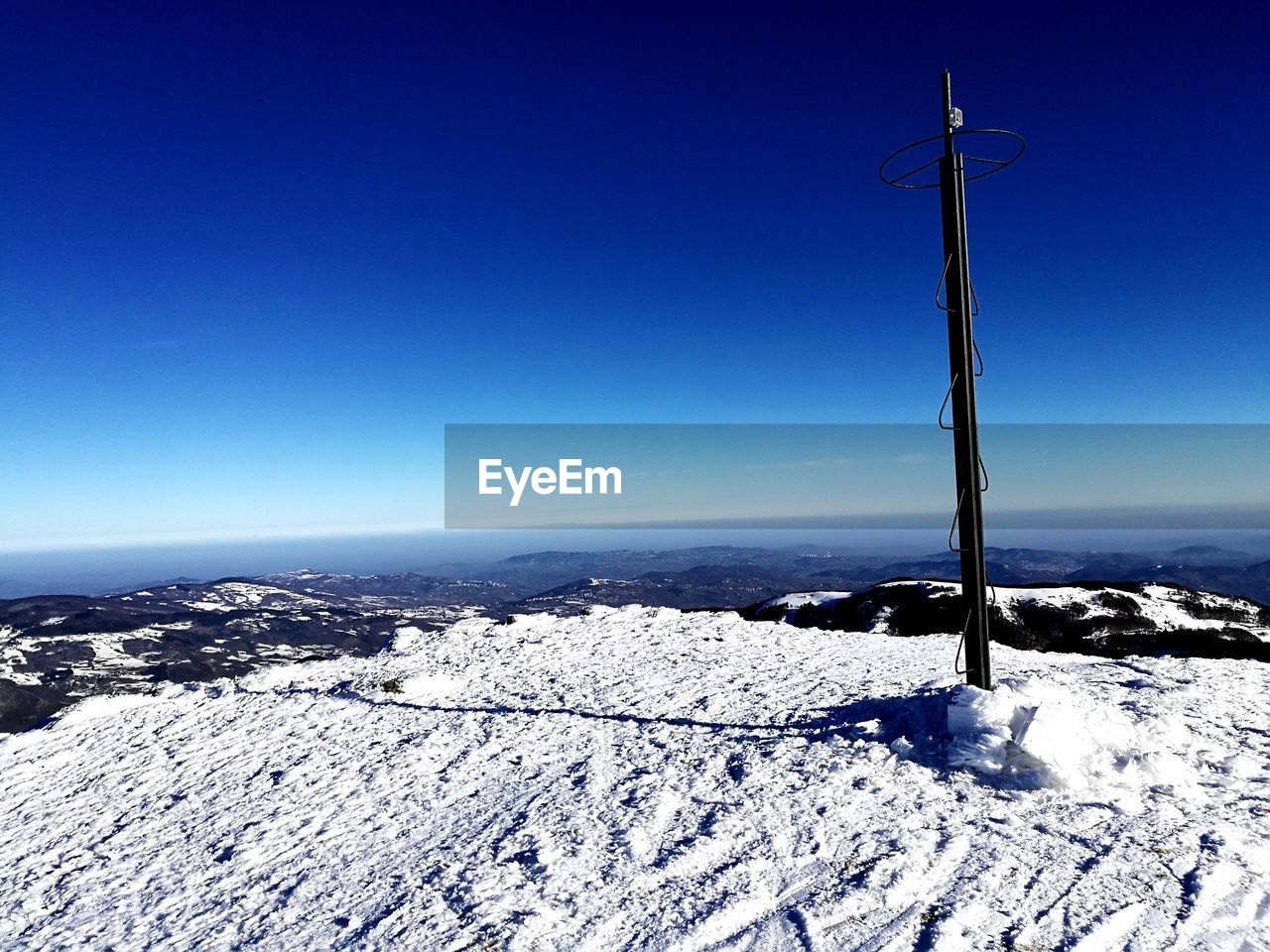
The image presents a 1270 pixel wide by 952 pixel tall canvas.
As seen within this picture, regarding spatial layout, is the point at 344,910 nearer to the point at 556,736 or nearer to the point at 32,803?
the point at 556,736

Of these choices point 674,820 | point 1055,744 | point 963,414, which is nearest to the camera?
point 674,820

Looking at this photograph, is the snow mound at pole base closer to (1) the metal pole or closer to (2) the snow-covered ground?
(2) the snow-covered ground

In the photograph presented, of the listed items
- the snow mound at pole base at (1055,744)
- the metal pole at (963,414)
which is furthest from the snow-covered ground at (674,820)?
the metal pole at (963,414)

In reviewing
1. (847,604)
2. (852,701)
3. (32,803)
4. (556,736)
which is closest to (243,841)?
(556,736)

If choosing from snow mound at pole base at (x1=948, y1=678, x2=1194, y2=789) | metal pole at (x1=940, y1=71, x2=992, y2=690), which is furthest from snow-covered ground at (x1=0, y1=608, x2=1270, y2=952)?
metal pole at (x1=940, y1=71, x2=992, y2=690)

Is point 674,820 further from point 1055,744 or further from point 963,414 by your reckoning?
point 963,414

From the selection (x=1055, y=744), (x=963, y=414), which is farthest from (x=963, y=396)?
(x=1055, y=744)
